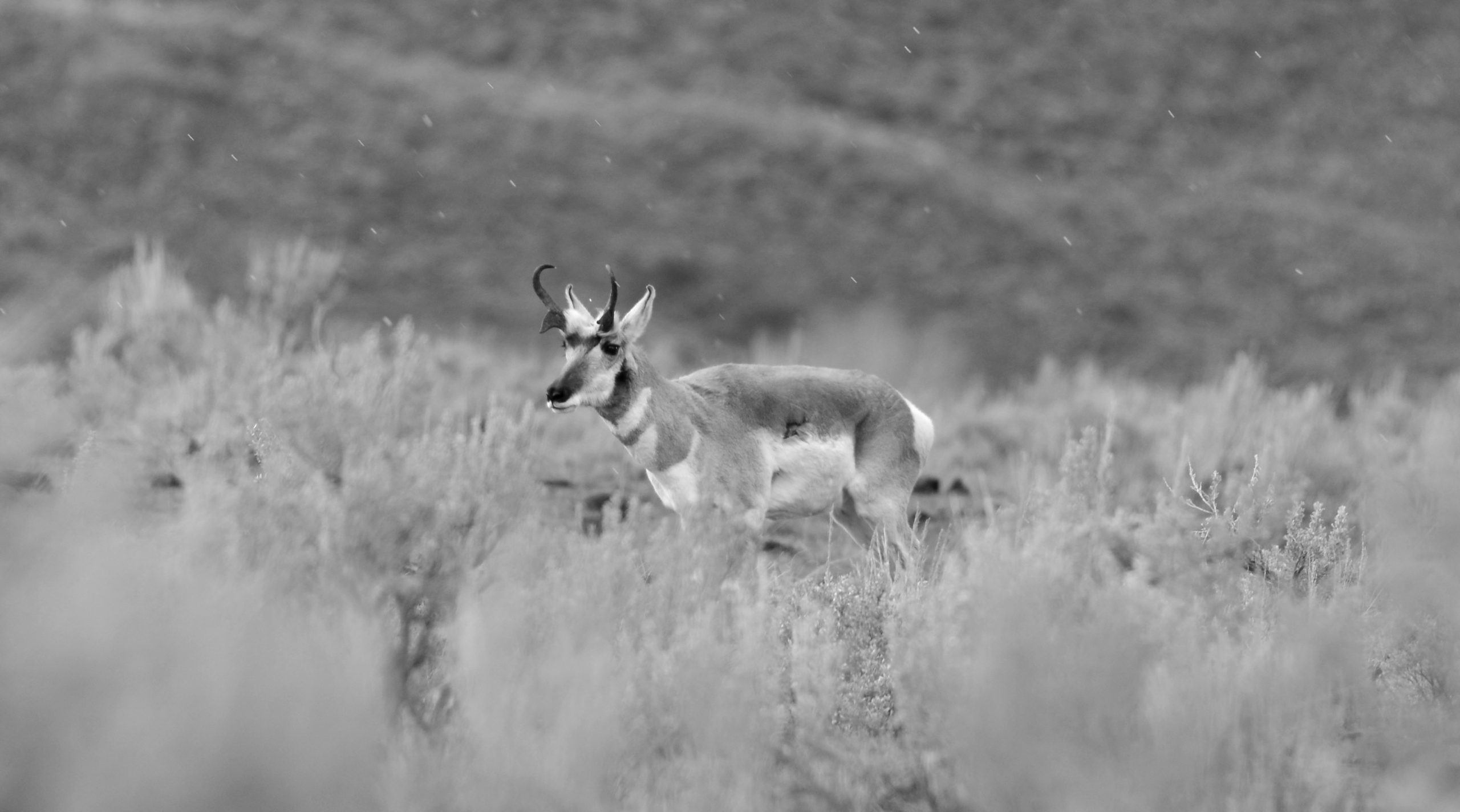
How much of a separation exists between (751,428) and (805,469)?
35 cm

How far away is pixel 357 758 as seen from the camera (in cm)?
327

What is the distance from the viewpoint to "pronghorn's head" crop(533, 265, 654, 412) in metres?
6.39

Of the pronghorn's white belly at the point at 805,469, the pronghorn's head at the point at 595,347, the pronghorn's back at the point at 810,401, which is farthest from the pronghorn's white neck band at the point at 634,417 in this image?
the pronghorn's white belly at the point at 805,469

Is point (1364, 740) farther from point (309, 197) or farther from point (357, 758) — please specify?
point (309, 197)

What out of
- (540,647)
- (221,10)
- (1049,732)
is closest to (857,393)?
(540,647)

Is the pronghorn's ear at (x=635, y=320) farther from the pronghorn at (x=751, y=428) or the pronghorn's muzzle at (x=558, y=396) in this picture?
the pronghorn's muzzle at (x=558, y=396)

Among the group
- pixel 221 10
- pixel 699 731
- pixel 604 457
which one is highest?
pixel 221 10

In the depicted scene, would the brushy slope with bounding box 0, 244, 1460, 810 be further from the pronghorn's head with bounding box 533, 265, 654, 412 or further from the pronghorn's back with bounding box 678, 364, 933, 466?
the pronghorn's back with bounding box 678, 364, 933, 466

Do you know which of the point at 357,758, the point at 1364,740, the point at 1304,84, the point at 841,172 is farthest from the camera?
the point at 1304,84

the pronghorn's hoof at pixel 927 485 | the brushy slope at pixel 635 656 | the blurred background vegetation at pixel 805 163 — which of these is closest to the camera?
the brushy slope at pixel 635 656

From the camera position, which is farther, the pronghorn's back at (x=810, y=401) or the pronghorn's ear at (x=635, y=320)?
the pronghorn's back at (x=810, y=401)

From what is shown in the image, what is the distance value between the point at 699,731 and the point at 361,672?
0.90m

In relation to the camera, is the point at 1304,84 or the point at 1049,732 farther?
the point at 1304,84

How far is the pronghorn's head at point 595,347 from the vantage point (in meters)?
6.39
